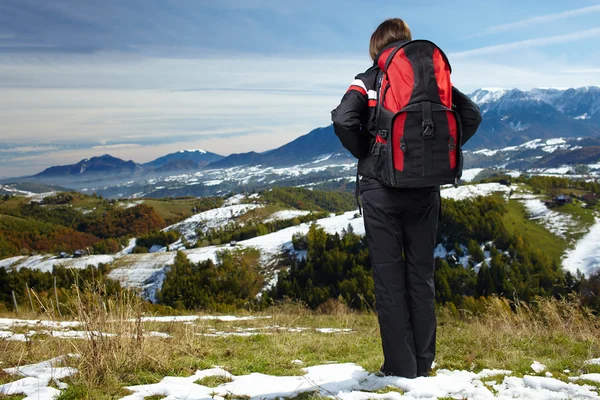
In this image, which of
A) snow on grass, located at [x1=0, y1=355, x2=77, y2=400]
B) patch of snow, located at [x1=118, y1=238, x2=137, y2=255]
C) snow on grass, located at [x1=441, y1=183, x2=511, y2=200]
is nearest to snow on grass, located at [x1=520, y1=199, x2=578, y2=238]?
snow on grass, located at [x1=441, y1=183, x2=511, y2=200]

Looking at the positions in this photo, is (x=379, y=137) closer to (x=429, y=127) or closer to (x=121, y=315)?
(x=429, y=127)

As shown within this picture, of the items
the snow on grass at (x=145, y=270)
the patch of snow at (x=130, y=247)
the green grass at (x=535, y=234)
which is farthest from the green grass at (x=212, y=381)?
the patch of snow at (x=130, y=247)

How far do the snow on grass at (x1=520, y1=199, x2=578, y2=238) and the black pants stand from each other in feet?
395

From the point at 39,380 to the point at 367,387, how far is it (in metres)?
3.15

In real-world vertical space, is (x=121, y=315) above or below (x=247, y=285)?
above

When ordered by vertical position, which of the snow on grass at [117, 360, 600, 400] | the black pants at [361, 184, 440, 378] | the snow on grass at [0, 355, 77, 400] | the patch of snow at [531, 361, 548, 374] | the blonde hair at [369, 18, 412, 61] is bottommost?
the patch of snow at [531, 361, 548, 374]

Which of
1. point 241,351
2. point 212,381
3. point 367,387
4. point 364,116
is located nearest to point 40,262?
point 241,351

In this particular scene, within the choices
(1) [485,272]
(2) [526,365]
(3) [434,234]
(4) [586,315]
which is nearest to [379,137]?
(3) [434,234]

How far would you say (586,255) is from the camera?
91250 mm

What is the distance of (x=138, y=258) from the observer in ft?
340

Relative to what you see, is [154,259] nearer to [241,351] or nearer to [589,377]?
[241,351]

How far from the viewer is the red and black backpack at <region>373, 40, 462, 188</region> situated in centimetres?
345

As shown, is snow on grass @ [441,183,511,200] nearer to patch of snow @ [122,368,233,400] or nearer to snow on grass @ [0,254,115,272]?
snow on grass @ [0,254,115,272]

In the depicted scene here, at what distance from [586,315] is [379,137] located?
562 centimetres
